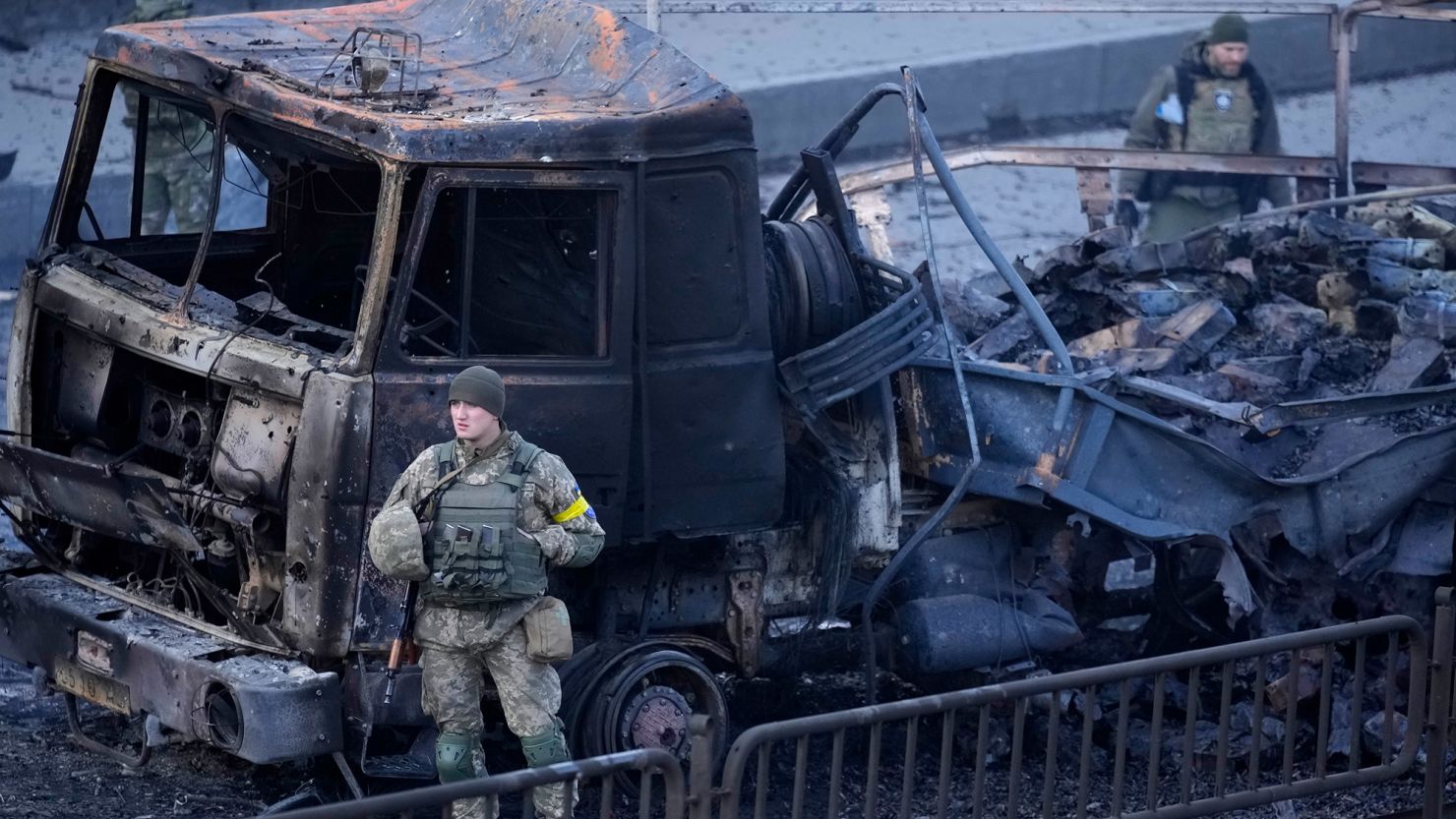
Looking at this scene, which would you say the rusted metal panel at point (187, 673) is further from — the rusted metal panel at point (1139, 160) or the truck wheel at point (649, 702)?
the rusted metal panel at point (1139, 160)

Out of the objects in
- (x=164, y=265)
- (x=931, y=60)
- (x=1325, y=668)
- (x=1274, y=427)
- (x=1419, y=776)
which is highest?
(x=931, y=60)

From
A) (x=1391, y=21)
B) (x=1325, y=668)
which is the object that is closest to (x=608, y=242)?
(x=1325, y=668)

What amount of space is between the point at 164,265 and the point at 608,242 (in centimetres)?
188

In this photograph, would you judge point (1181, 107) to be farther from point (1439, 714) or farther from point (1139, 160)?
point (1439, 714)

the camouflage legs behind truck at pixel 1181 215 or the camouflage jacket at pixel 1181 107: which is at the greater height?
the camouflage jacket at pixel 1181 107

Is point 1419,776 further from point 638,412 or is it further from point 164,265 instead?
point 164,265

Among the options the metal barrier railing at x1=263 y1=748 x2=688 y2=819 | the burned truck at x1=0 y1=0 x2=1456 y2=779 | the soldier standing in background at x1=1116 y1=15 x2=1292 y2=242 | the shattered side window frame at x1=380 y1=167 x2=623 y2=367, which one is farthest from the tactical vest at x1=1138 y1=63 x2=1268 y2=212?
the metal barrier railing at x1=263 y1=748 x2=688 y2=819

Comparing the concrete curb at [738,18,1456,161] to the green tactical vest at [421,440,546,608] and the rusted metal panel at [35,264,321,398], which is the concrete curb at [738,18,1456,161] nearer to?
the rusted metal panel at [35,264,321,398]

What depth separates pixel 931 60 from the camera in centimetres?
1473

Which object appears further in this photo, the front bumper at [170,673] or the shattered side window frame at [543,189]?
the shattered side window frame at [543,189]

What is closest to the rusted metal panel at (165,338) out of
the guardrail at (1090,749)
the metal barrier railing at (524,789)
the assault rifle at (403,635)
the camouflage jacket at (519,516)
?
the camouflage jacket at (519,516)

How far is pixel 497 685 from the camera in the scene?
18.2 feet

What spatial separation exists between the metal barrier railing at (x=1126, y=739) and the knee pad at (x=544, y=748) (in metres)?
0.55

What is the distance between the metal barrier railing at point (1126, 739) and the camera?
484 centimetres
